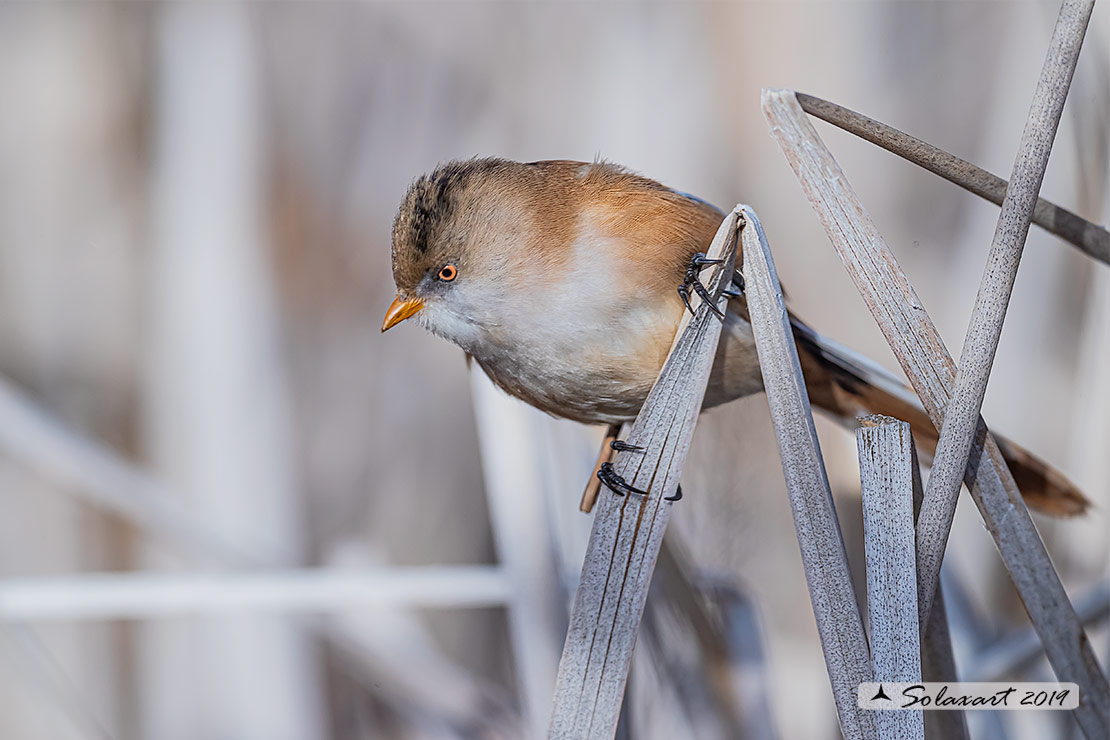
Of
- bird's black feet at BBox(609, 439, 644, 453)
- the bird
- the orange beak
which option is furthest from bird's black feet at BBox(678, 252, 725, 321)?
the orange beak

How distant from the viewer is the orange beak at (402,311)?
728mm

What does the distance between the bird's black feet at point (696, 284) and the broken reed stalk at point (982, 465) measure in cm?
10

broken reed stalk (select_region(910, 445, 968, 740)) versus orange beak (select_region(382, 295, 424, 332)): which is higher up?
orange beak (select_region(382, 295, 424, 332))

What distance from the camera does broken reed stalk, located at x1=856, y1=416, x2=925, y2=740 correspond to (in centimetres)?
52

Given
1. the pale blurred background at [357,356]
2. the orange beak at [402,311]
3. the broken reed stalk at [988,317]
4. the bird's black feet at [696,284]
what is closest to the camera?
the broken reed stalk at [988,317]

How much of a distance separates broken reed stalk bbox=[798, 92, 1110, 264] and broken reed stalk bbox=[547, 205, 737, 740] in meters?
0.15

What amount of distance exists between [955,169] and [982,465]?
9.3 inches

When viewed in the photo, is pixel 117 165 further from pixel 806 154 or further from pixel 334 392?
pixel 806 154

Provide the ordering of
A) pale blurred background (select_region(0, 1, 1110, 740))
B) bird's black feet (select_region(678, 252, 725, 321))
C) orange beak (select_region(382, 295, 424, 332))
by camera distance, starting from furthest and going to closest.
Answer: pale blurred background (select_region(0, 1, 1110, 740)), orange beak (select_region(382, 295, 424, 332)), bird's black feet (select_region(678, 252, 725, 321))

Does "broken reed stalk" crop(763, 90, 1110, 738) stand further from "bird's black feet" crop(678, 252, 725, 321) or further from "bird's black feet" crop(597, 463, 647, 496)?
"bird's black feet" crop(597, 463, 647, 496)

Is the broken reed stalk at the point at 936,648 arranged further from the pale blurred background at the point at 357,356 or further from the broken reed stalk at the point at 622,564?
the pale blurred background at the point at 357,356

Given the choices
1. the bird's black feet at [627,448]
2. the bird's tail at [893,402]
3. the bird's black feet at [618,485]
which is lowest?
the bird's black feet at [618,485]

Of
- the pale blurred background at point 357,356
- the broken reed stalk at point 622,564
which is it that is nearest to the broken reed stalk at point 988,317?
the broken reed stalk at point 622,564

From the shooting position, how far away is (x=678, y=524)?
1066mm
